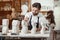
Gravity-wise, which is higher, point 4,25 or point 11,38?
point 4,25

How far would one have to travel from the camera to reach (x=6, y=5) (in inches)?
209

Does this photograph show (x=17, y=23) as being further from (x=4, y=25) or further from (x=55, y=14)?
(x=55, y=14)

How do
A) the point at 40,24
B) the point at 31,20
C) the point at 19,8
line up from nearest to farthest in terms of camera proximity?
the point at 40,24 → the point at 31,20 → the point at 19,8

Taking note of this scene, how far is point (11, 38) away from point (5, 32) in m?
0.17

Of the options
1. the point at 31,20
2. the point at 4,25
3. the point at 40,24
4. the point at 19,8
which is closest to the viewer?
the point at 4,25

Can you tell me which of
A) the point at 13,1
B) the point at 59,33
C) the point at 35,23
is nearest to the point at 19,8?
the point at 13,1

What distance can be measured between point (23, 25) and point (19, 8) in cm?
300

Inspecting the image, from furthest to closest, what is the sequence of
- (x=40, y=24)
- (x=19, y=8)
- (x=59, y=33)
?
(x=19, y=8) → (x=40, y=24) → (x=59, y=33)

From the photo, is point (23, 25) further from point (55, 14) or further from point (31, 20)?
point (55, 14)

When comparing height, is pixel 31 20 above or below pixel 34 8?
below

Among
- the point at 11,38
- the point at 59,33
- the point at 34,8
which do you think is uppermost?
the point at 34,8

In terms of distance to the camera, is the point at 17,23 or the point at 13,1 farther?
the point at 13,1

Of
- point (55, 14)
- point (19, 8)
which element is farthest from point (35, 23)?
point (19, 8)

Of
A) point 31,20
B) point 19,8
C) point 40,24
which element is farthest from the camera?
point 19,8
